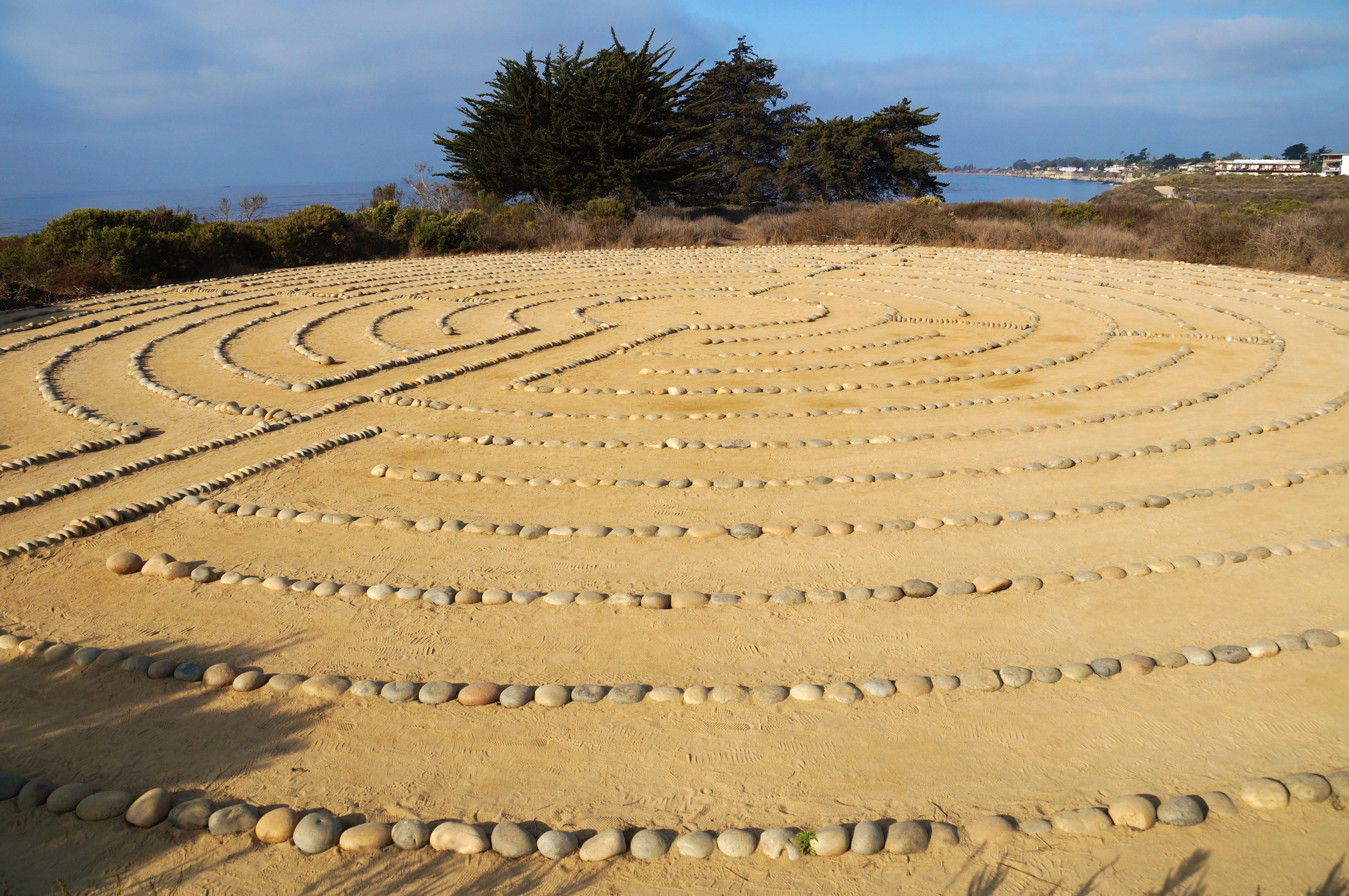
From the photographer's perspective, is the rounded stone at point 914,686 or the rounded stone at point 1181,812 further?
the rounded stone at point 914,686

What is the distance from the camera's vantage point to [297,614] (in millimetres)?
4641

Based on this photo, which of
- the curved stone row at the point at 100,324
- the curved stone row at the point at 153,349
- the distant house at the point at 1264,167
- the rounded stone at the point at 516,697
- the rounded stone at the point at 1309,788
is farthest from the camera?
the distant house at the point at 1264,167

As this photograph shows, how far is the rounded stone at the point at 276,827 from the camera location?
Result: 3.09 metres

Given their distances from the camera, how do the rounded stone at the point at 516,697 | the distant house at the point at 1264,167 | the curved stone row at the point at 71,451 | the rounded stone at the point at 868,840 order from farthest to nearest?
1. the distant house at the point at 1264,167
2. the curved stone row at the point at 71,451
3. the rounded stone at the point at 516,697
4. the rounded stone at the point at 868,840

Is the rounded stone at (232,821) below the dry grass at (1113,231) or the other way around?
below

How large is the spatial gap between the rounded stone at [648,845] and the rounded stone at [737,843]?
19 cm

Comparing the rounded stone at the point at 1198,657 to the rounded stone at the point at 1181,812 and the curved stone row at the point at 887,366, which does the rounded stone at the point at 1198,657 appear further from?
the curved stone row at the point at 887,366

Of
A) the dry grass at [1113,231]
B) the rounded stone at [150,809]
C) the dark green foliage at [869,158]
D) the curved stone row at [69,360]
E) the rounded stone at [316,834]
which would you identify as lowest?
the rounded stone at [316,834]

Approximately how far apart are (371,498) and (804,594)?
3.17 metres

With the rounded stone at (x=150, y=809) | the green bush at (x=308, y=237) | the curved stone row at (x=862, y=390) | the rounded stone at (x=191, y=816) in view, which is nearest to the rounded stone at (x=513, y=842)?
the rounded stone at (x=191, y=816)

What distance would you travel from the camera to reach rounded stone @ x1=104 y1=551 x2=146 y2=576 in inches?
200

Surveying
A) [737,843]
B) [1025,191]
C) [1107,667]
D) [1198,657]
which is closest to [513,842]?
[737,843]

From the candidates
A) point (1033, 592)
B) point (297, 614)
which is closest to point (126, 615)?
point (297, 614)

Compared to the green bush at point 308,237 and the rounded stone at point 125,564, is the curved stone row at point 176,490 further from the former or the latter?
the green bush at point 308,237
